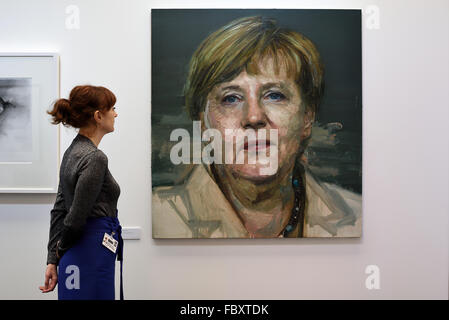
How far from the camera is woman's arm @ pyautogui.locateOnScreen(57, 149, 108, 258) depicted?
4.88 feet

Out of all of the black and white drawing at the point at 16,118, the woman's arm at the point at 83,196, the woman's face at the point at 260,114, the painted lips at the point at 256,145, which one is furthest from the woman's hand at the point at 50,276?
the painted lips at the point at 256,145

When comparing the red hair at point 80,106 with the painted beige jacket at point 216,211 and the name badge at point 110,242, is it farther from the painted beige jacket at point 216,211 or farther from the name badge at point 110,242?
the painted beige jacket at point 216,211

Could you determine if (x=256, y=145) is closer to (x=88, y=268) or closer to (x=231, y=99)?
(x=231, y=99)

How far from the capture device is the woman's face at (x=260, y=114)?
7.38 feet

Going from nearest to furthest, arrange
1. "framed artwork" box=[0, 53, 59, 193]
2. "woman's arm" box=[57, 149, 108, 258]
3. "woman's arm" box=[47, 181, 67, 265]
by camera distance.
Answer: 1. "woman's arm" box=[57, 149, 108, 258]
2. "woman's arm" box=[47, 181, 67, 265]
3. "framed artwork" box=[0, 53, 59, 193]

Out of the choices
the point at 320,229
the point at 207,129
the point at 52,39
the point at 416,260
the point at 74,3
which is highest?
the point at 74,3

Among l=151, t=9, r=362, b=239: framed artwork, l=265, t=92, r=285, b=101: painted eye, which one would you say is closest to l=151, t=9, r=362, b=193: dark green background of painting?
l=151, t=9, r=362, b=239: framed artwork

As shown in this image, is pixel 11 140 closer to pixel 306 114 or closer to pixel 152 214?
pixel 152 214

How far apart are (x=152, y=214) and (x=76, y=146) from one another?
77cm

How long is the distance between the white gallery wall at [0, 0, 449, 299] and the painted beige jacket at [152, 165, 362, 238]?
67mm

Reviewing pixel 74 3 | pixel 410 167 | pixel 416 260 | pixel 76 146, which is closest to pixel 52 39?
pixel 74 3

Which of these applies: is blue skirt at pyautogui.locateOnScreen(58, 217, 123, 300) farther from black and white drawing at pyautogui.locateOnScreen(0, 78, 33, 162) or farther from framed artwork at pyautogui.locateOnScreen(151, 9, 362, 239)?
black and white drawing at pyautogui.locateOnScreen(0, 78, 33, 162)

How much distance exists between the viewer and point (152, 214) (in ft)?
7.35

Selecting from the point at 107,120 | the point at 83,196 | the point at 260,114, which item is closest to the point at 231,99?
the point at 260,114
